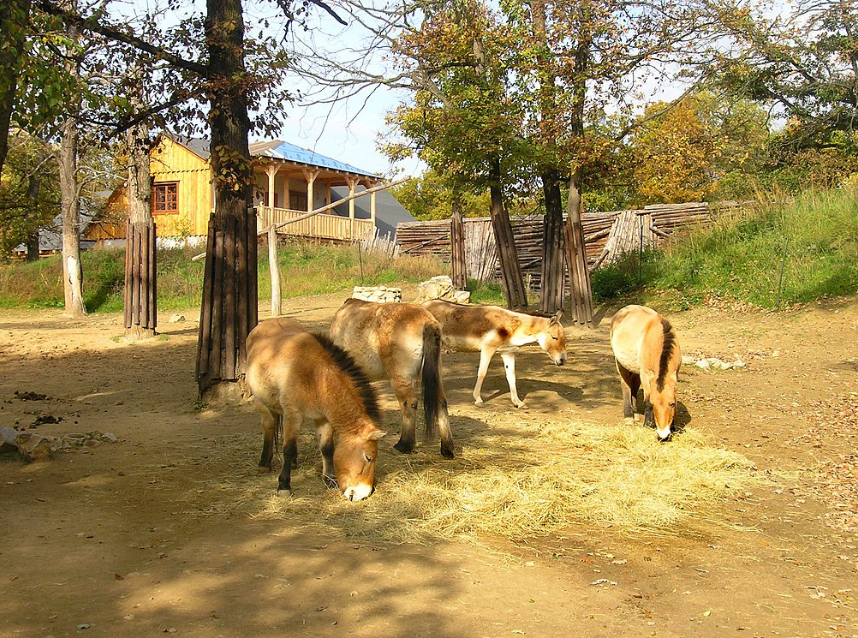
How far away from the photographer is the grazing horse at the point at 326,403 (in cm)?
648

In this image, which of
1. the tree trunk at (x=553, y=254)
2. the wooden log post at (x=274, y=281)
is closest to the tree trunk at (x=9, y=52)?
the tree trunk at (x=553, y=254)

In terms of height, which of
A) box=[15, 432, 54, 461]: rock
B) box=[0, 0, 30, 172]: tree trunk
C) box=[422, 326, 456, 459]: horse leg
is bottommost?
box=[15, 432, 54, 461]: rock

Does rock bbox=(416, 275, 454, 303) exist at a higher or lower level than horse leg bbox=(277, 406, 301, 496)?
higher

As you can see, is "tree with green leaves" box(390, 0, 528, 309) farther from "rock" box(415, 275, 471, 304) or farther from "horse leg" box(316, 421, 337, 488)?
"horse leg" box(316, 421, 337, 488)

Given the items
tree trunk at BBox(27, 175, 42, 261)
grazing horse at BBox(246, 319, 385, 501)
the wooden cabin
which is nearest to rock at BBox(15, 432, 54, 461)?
grazing horse at BBox(246, 319, 385, 501)

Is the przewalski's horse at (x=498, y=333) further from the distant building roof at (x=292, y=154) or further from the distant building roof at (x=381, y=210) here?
the distant building roof at (x=381, y=210)

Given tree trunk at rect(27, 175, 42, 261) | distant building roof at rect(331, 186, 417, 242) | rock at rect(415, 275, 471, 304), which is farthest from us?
distant building roof at rect(331, 186, 417, 242)

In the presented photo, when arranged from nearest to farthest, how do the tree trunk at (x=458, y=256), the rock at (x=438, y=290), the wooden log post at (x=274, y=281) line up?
the wooden log post at (x=274, y=281)
the rock at (x=438, y=290)
the tree trunk at (x=458, y=256)

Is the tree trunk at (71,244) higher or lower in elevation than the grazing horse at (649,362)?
higher

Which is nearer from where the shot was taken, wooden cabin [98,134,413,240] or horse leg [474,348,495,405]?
horse leg [474,348,495,405]

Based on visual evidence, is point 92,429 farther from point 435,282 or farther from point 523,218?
point 523,218

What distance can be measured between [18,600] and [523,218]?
25702mm

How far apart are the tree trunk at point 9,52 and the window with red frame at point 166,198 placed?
30886 mm

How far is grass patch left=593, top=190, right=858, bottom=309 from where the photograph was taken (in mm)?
17797
